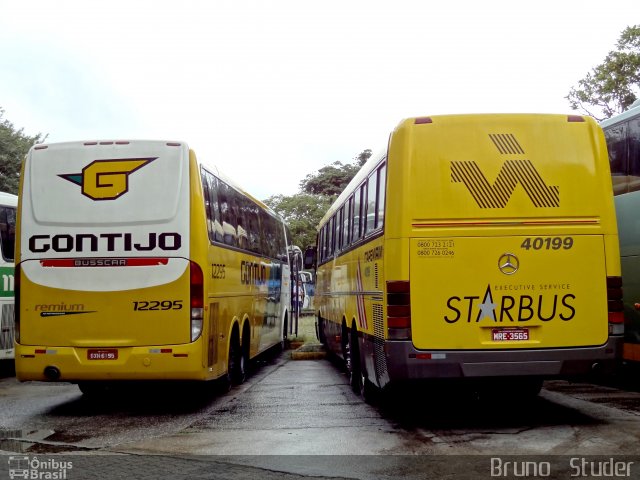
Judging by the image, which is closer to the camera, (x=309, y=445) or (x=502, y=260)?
(x=309, y=445)

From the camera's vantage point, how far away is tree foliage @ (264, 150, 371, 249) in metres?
59.2

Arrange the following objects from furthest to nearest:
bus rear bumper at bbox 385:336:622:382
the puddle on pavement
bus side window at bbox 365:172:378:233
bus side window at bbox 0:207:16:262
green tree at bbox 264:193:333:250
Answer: green tree at bbox 264:193:333:250, bus side window at bbox 0:207:16:262, bus side window at bbox 365:172:378:233, bus rear bumper at bbox 385:336:622:382, the puddle on pavement

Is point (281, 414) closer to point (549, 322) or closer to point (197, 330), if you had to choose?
point (197, 330)

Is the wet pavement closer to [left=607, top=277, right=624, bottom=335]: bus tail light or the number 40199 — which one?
[left=607, top=277, right=624, bottom=335]: bus tail light

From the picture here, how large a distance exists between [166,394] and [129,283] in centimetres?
310

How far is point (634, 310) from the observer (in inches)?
416

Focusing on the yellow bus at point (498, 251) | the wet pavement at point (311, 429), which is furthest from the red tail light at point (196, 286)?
the yellow bus at point (498, 251)

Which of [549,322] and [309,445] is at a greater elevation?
[549,322]

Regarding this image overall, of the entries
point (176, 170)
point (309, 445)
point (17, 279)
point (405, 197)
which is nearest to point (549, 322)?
point (405, 197)

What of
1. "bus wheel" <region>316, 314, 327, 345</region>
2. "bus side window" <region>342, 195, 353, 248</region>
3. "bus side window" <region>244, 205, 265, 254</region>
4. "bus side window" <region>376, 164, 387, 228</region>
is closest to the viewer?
"bus side window" <region>376, 164, 387, 228</region>

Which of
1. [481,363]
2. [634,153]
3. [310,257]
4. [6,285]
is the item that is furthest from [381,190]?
[310,257]

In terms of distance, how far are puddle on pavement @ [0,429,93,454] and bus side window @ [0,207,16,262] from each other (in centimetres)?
665

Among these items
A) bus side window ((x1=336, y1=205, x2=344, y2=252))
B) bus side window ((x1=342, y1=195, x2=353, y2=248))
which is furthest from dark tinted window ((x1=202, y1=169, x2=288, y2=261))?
bus side window ((x1=342, y1=195, x2=353, y2=248))

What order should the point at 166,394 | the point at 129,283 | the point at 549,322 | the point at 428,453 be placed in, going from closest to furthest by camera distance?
the point at 428,453 < the point at 549,322 < the point at 129,283 < the point at 166,394
